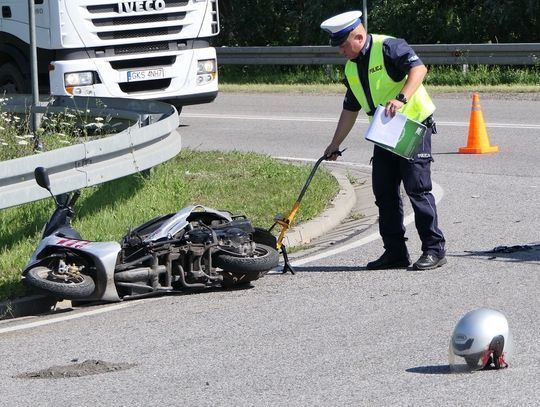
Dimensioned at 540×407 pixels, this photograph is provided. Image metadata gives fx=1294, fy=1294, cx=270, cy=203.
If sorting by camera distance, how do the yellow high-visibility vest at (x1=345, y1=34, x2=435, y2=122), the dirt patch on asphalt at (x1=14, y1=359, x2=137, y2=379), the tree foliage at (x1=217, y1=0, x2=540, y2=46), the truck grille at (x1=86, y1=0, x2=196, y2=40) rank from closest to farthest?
the dirt patch on asphalt at (x1=14, y1=359, x2=137, y2=379)
the yellow high-visibility vest at (x1=345, y1=34, x2=435, y2=122)
the truck grille at (x1=86, y1=0, x2=196, y2=40)
the tree foliage at (x1=217, y1=0, x2=540, y2=46)

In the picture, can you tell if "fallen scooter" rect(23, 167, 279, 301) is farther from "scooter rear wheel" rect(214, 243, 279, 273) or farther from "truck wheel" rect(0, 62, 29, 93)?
"truck wheel" rect(0, 62, 29, 93)

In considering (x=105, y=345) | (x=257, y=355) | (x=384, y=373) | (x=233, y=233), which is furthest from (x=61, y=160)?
(x=384, y=373)

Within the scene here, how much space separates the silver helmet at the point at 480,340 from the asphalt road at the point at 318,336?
0.09 meters

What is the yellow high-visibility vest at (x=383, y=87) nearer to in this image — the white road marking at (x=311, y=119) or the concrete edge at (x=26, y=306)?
the concrete edge at (x=26, y=306)

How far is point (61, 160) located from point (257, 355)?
284 centimetres

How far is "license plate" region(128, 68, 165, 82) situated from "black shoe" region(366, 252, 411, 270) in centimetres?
824

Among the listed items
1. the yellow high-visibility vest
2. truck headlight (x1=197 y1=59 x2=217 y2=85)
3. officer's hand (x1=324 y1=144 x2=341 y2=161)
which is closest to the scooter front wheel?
officer's hand (x1=324 y1=144 x2=341 y2=161)

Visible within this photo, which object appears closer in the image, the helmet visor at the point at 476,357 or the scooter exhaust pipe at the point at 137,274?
the helmet visor at the point at 476,357

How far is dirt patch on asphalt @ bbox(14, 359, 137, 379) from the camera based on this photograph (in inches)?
262

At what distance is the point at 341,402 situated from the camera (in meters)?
5.86

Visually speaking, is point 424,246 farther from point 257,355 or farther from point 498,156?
point 498,156

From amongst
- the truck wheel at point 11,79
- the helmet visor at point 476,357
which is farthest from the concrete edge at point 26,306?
the truck wheel at point 11,79

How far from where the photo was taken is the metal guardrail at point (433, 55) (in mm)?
22469

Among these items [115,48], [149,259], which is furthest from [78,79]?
[149,259]
